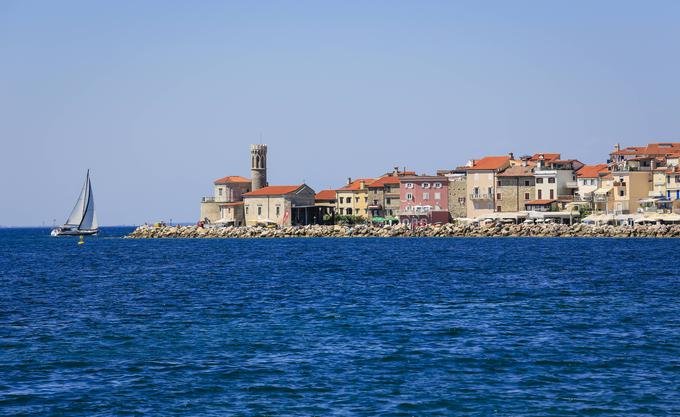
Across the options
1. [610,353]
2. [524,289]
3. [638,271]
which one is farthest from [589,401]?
[638,271]

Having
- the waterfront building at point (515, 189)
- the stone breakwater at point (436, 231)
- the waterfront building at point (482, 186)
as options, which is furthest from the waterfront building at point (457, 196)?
the stone breakwater at point (436, 231)

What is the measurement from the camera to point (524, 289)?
133 feet

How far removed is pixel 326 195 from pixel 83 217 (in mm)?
33538

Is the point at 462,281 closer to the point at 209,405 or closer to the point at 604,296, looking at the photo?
the point at 604,296

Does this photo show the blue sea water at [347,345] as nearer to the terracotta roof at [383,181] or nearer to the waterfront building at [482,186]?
the waterfront building at [482,186]

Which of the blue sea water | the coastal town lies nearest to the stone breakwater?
the coastal town

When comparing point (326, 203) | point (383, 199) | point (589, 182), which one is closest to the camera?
point (589, 182)

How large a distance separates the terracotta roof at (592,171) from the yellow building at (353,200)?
27975mm

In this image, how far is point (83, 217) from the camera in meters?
135

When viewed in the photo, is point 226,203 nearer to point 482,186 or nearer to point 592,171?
point 482,186

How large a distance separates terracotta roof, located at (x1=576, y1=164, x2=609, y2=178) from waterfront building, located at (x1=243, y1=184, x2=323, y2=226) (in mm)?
35977

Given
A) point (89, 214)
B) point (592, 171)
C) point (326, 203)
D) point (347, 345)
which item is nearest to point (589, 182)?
point (592, 171)

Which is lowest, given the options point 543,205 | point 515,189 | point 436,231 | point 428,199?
point 436,231

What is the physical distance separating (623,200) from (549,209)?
9615 mm
